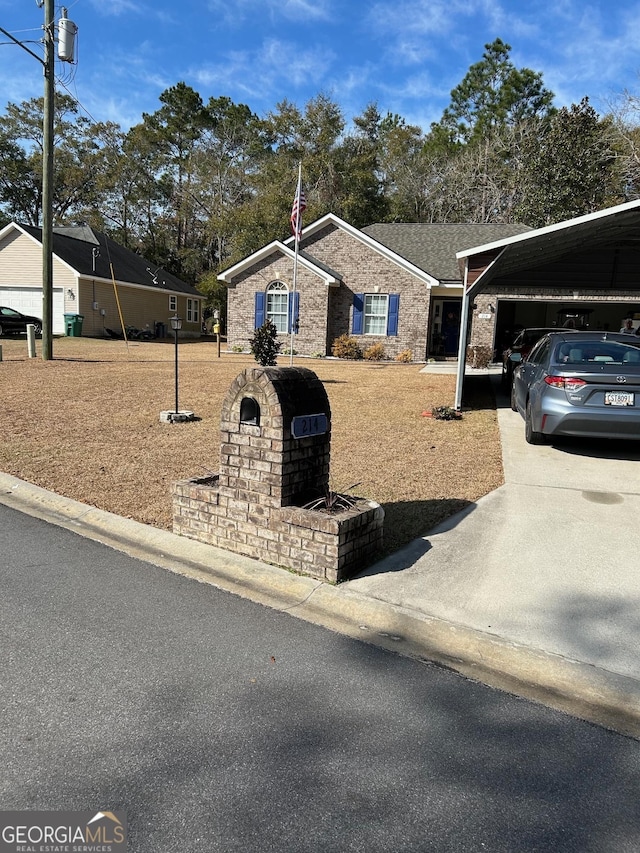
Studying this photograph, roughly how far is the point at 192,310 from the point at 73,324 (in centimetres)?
1317

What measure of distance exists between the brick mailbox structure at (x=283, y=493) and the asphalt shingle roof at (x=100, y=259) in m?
27.5

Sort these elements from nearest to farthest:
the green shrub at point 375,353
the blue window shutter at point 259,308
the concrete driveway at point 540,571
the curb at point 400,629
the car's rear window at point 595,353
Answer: the curb at point 400,629 → the concrete driveway at point 540,571 → the car's rear window at point 595,353 → the green shrub at point 375,353 → the blue window shutter at point 259,308

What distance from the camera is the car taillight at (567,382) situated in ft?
23.2

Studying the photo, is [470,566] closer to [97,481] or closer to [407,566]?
[407,566]

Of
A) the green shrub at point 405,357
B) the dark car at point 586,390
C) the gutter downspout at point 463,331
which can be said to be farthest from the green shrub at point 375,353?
the dark car at point 586,390

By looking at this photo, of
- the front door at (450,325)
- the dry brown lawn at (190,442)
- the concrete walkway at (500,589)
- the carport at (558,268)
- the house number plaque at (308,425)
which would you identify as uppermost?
the carport at (558,268)

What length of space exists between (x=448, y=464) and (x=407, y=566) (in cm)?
301

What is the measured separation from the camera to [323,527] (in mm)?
3943

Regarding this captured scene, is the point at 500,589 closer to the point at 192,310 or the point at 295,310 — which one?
the point at 295,310

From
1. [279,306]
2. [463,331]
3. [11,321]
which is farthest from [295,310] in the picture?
[11,321]

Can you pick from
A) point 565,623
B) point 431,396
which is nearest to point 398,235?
point 431,396

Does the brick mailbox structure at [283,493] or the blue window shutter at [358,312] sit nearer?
the brick mailbox structure at [283,493]

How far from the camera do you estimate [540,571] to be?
13.6 ft

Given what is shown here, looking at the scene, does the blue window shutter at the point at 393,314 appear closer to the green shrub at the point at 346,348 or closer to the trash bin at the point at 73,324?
the green shrub at the point at 346,348
